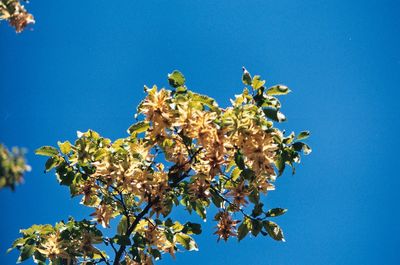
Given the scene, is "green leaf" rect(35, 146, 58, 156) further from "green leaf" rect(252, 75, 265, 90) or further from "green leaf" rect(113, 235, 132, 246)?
"green leaf" rect(252, 75, 265, 90)

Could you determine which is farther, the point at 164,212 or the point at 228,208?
the point at 228,208

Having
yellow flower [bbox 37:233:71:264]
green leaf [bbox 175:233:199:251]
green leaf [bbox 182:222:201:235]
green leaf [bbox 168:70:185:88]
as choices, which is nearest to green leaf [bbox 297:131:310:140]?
green leaf [bbox 168:70:185:88]

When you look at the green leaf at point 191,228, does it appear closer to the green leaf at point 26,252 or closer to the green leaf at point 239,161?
the green leaf at point 239,161

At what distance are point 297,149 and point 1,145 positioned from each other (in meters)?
2.24

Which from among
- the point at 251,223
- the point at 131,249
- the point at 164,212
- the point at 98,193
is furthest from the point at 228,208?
the point at 98,193

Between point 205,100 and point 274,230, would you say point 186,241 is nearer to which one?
point 274,230

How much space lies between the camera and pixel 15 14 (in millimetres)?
3307

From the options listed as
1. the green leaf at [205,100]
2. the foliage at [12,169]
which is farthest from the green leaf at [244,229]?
the foliage at [12,169]

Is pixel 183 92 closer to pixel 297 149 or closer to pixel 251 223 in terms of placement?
pixel 297 149

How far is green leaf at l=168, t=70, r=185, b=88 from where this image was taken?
337 centimetres

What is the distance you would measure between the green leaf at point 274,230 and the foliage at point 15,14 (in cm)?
247

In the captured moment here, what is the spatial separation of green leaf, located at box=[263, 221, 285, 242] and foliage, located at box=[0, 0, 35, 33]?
8.11 feet

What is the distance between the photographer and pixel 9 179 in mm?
1670

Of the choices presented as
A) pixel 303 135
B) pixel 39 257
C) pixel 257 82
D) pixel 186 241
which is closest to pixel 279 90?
pixel 257 82
